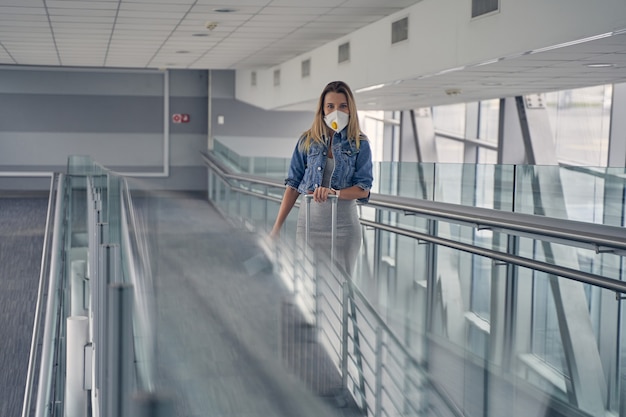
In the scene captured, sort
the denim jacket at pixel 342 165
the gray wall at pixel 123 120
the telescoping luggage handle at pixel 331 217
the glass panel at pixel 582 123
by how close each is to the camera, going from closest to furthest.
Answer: the telescoping luggage handle at pixel 331 217
the denim jacket at pixel 342 165
the glass panel at pixel 582 123
the gray wall at pixel 123 120

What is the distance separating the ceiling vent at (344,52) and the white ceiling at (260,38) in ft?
0.55

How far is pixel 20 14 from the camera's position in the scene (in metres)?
9.38

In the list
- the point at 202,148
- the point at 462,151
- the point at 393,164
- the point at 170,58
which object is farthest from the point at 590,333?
the point at 202,148

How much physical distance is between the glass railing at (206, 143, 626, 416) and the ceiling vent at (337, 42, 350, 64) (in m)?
3.79

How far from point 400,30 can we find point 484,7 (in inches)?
78.9

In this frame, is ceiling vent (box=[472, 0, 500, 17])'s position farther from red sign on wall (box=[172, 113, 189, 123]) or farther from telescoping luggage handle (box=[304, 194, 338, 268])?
red sign on wall (box=[172, 113, 189, 123])

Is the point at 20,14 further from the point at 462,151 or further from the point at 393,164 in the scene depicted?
the point at 462,151

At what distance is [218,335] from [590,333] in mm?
Result: 2021

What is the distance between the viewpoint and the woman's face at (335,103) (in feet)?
12.3

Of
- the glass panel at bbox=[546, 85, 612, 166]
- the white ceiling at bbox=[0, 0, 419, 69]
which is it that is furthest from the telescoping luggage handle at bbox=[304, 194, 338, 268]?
the glass panel at bbox=[546, 85, 612, 166]

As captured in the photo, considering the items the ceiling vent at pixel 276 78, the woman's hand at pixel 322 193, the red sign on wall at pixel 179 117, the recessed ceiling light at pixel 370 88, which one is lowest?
the woman's hand at pixel 322 193

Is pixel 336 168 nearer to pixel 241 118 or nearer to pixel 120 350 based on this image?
pixel 120 350

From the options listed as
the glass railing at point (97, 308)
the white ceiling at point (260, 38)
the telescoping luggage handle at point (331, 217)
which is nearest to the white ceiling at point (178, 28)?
the white ceiling at point (260, 38)

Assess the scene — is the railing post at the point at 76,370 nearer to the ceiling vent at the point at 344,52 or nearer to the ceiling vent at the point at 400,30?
the ceiling vent at the point at 400,30
